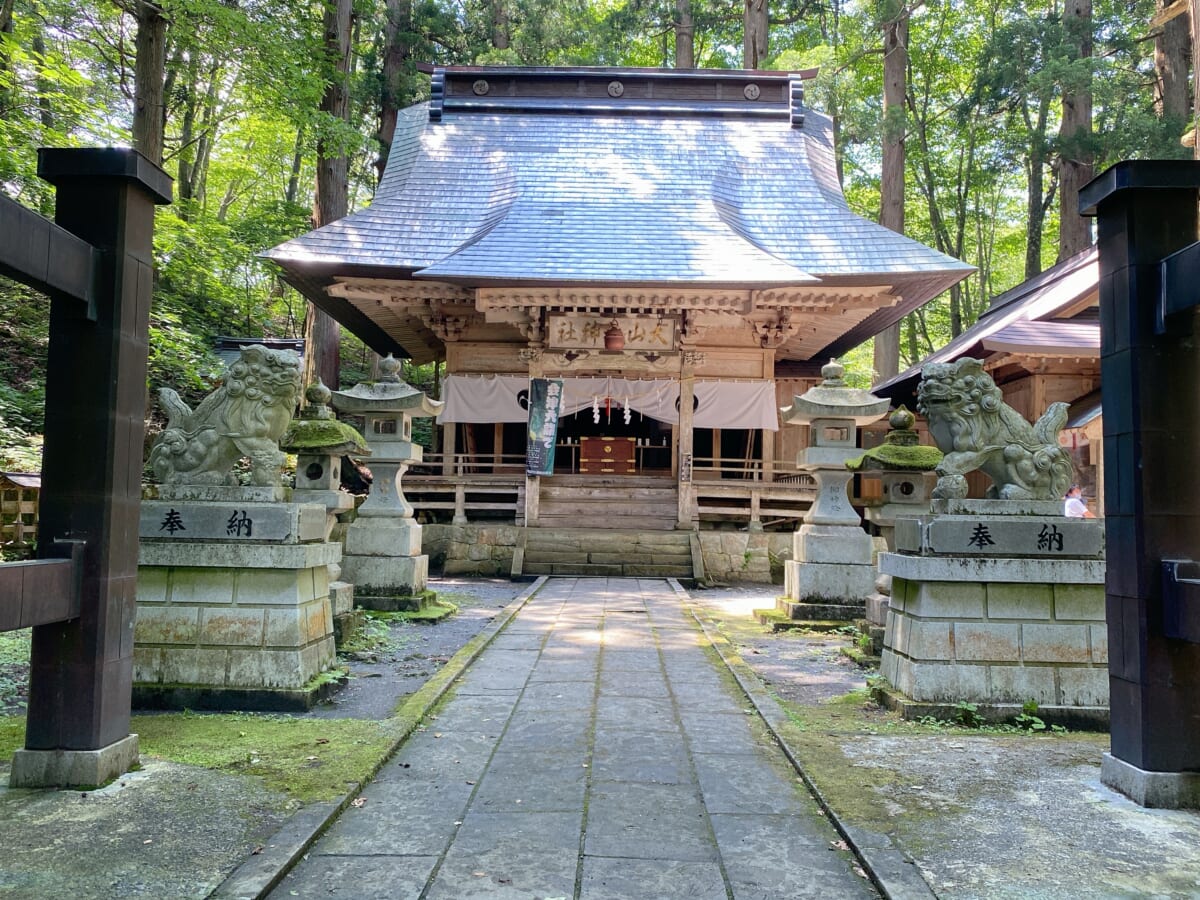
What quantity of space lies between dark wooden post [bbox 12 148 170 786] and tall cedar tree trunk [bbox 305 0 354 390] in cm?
1288

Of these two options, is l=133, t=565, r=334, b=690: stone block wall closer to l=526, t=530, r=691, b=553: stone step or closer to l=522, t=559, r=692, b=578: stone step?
l=522, t=559, r=692, b=578: stone step

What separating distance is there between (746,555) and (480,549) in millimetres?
4576

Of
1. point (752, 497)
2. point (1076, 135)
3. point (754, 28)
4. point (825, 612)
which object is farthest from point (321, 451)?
point (754, 28)

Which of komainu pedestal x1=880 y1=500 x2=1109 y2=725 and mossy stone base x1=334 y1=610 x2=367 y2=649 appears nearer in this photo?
komainu pedestal x1=880 y1=500 x2=1109 y2=725

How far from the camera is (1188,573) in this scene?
3.23 metres

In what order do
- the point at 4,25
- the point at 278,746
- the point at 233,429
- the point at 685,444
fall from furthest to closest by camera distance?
the point at 685,444
the point at 4,25
the point at 233,429
the point at 278,746

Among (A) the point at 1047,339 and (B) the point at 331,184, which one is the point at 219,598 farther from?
(B) the point at 331,184

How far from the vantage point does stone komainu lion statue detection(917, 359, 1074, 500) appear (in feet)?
16.0

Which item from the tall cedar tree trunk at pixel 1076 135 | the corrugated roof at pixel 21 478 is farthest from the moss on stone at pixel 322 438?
the tall cedar tree trunk at pixel 1076 135

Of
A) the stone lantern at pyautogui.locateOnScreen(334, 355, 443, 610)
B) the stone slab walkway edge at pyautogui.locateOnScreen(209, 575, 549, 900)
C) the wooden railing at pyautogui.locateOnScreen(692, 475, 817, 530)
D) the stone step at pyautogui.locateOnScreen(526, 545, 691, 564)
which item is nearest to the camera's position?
the stone slab walkway edge at pyautogui.locateOnScreen(209, 575, 549, 900)

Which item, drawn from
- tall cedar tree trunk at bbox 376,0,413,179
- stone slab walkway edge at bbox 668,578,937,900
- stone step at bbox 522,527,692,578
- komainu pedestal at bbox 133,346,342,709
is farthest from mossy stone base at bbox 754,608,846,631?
tall cedar tree trunk at bbox 376,0,413,179

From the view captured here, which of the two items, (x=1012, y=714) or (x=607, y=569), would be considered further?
(x=607, y=569)

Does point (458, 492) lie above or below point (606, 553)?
above

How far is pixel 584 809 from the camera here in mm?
3197
